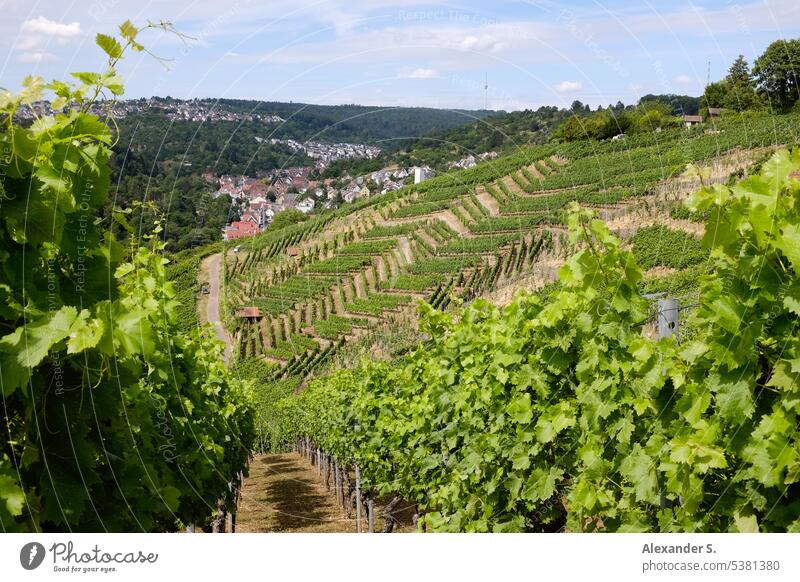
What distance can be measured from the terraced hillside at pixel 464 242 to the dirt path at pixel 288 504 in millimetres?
8070

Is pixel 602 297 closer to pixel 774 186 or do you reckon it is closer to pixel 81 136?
pixel 774 186

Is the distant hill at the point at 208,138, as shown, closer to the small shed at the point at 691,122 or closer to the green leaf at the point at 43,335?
the green leaf at the point at 43,335

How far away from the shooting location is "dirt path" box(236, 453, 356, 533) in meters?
17.6

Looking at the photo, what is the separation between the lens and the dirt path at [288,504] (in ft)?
57.7

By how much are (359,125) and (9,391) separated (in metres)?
18.7

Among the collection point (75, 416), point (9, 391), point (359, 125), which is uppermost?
point (359, 125)

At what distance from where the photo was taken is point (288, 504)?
21641mm

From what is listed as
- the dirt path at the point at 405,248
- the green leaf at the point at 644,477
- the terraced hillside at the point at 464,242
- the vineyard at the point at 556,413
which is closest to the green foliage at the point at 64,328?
the vineyard at the point at 556,413

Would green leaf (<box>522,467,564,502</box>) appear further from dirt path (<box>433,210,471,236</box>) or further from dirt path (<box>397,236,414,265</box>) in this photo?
dirt path (<box>433,210,471,236</box>)

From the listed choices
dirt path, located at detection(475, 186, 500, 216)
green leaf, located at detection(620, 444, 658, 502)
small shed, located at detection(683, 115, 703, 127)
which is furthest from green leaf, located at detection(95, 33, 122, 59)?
dirt path, located at detection(475, 186, 500, 216)
